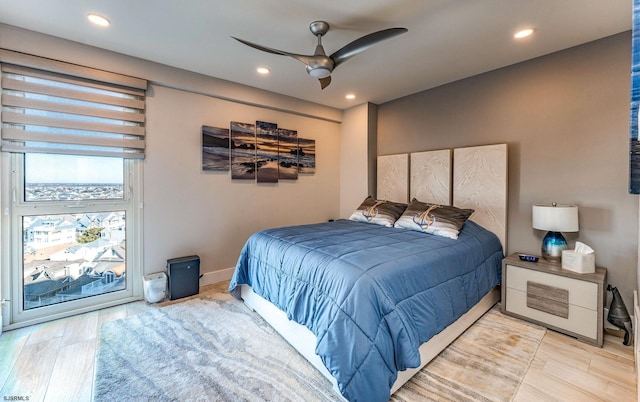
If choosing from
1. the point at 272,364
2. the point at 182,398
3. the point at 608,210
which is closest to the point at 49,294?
the point at 182,398

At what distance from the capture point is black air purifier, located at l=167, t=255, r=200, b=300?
3.01 metres

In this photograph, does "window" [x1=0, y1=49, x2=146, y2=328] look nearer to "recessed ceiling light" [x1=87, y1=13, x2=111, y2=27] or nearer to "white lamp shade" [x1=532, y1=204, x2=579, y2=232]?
"recessed ceiling light" [x1=87, y1=13, x2=111, y2=27]

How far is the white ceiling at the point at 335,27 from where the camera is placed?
2.03 m

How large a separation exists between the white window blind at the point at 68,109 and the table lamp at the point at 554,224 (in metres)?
4.10

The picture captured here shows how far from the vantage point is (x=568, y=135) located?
2629 millimetres

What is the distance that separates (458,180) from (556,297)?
5.06 feet

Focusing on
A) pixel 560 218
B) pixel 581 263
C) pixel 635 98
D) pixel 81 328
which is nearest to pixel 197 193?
pixel 81 328

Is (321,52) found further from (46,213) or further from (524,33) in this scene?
(46,213)

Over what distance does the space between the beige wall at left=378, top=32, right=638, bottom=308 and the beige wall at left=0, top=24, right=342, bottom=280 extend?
101 inches

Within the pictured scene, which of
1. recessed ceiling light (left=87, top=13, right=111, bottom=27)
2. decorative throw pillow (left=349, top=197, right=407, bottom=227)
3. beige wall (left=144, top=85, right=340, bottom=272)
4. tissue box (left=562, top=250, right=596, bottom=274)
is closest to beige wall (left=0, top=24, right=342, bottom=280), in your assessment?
beige wall (left=144, top=85, right=340, bottom=272)

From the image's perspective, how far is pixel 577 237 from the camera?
2.58m

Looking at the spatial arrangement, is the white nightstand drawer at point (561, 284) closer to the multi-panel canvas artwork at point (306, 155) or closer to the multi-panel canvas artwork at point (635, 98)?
the multi-panel canvas artwork at point (635, 98)

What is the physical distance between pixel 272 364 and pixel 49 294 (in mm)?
→ 2434

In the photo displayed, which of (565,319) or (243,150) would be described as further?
(243,150)
